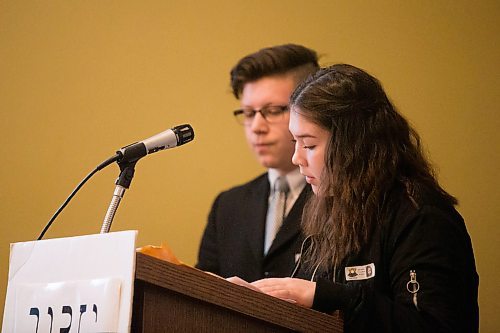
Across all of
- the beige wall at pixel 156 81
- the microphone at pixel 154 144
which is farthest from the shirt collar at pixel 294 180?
→ the microphone at pixel 154 144

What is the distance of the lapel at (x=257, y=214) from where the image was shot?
2.62 meters

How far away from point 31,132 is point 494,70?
1694 mm

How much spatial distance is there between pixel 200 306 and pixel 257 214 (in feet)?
4.56

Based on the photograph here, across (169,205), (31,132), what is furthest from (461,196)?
(31,132)

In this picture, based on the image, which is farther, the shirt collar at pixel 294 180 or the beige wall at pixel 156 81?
the beige wall at pixel 156 81

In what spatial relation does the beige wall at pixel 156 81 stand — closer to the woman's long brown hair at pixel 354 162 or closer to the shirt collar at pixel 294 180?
the shirt collar at pixel 294 180

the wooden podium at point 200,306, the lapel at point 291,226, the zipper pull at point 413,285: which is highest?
the lapel at point 291,226

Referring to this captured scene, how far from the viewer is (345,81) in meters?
1.92

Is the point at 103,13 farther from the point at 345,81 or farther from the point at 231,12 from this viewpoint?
the point at 345,81

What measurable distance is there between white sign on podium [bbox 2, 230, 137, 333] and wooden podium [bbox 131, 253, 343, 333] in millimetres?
33

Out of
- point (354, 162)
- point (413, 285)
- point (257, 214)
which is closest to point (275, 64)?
point (257, 214)

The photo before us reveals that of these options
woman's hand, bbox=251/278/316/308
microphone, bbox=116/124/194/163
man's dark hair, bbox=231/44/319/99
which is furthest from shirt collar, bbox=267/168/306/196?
woman's hand, bbox=251/278/316/308

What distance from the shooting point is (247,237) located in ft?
8.76

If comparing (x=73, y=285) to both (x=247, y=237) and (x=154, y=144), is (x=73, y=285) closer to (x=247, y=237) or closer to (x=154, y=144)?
(x=154, y=144)
